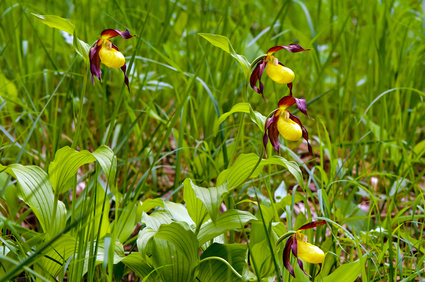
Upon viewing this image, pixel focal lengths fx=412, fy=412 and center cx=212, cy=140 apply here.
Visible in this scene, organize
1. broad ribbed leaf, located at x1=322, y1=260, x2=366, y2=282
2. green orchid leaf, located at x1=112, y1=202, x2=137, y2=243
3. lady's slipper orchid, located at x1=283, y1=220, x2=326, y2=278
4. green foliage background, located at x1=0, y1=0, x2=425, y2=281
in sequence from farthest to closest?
green foliage background, located at x1=0, y1=0, x2=425, y2=281 → green orchid leaf, located at x1=112, y1=202, x2=137, y2=243 → broad ribbed leaf, located at x1=322, y1=260, x2=366, y2=282 → lady's slipper orchid, located at x1=283, y1=220, x2=326, y2=278

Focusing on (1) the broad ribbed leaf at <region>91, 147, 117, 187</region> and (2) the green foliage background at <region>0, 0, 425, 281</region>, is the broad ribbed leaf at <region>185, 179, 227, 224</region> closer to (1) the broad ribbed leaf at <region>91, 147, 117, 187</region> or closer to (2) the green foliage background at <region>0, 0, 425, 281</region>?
(1) the broad ribbed leaf at <region>91, 147, 117, 187</region>

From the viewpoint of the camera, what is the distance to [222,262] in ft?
3.08

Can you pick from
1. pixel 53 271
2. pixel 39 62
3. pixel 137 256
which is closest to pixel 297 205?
pixel 137 256

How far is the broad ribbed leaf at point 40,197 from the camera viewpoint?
904mm

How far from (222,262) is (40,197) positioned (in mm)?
446

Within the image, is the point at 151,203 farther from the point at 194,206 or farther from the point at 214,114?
the point at 214,114

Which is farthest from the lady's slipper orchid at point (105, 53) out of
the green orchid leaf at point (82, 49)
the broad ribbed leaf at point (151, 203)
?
the broad ribbed leaf at point (151, 203)

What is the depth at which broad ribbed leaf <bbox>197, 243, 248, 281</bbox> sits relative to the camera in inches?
36.9

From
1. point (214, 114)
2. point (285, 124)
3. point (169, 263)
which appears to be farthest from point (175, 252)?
point (214, 114)

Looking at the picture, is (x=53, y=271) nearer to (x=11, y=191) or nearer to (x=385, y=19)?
(x=11, y=191)

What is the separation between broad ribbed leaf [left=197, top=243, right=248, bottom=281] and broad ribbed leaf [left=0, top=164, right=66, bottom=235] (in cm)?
35

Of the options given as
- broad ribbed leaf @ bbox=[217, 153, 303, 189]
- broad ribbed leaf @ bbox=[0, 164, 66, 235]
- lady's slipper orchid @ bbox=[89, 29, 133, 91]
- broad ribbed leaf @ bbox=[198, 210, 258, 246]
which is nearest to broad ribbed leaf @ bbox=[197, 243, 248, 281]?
broad ribbed leaf @ bbox=[198, 210, 258, 246]

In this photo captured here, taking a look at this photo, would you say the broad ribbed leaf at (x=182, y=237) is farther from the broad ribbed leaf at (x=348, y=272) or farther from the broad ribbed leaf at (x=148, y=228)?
the broad ribbed leaf at (x=348, y=272)

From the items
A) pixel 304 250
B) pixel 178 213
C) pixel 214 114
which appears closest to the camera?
pixel 304 250
